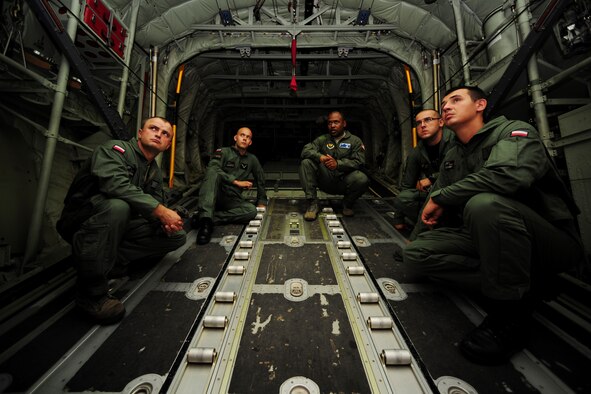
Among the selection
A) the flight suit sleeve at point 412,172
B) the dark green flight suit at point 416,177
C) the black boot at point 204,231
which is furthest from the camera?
the flight suit sleeve at point 412,172

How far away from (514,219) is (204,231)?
268cm

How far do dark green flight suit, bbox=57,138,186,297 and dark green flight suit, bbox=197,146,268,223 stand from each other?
939 millimetres

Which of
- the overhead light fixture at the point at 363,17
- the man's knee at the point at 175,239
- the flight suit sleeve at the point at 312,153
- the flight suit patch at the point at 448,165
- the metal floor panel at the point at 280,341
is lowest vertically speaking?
the metal floor panel at the point at 280,341

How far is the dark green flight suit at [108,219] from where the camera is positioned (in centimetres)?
146

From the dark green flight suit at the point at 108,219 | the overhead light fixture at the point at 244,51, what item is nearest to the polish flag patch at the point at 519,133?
the dark green flight suit at the point at 108,219

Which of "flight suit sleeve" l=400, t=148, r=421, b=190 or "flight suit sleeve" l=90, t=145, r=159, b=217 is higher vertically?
"flight suit sleeve" l=400, t=148, r=421, b=190

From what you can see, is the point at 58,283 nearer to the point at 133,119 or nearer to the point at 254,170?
the point at 254,170

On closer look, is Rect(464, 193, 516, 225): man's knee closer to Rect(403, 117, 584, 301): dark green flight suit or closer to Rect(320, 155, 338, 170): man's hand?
Rect(403, 117, 584, 301): dark green flight suit

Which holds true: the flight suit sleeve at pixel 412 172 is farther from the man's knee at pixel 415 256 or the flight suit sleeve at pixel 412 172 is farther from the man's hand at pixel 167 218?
the man's hand at pixel 167 218

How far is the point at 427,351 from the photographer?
1197mm

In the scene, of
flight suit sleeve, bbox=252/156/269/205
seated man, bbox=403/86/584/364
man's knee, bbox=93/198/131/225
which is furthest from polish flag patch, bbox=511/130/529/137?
flight suit sleeve, bbox=252/156/269/205

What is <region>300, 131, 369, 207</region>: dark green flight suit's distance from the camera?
3.56 m

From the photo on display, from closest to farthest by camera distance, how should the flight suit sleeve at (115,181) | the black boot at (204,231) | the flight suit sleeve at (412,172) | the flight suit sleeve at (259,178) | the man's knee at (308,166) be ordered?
the flight suit sleeve at (115,181) → the black boot at (204,231) → the flight suit sleeve at (412,172) → the man's knee at (308,166) → the flight suit sleeve at (259,178)

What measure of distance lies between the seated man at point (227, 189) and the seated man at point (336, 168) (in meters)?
0.85
